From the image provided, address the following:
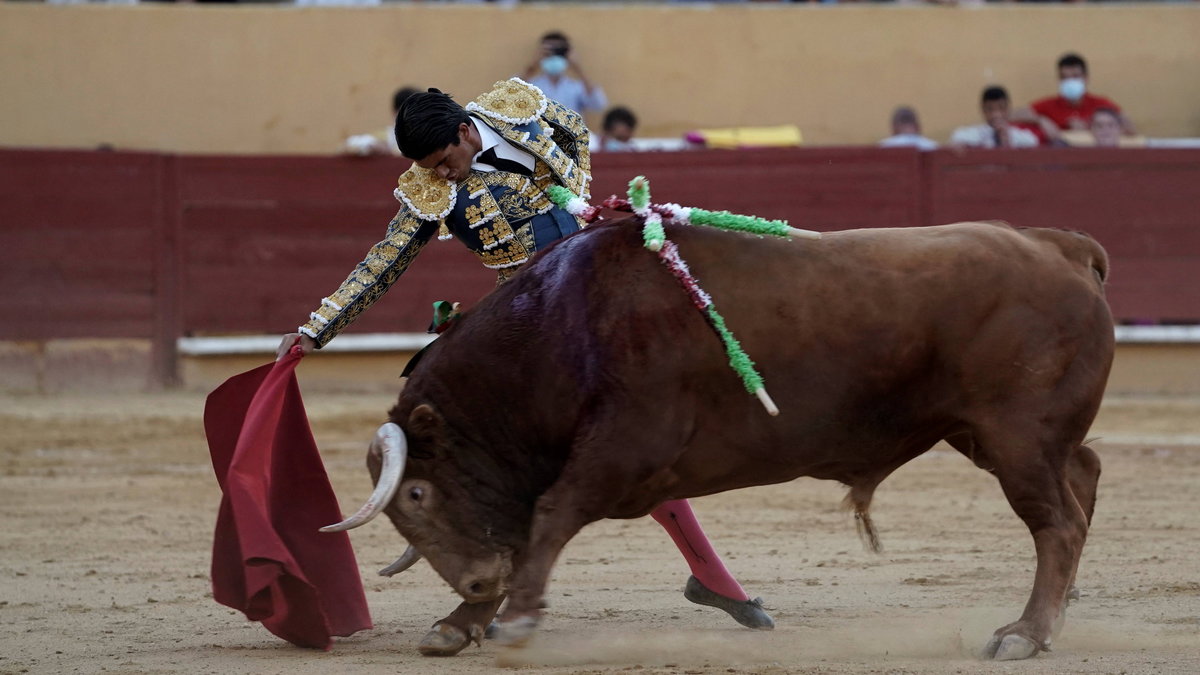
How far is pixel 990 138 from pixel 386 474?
20.7 feet

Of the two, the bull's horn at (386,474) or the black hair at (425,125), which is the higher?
the black hair at (425,125)

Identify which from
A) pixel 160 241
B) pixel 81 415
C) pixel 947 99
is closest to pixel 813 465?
pixel 81 415

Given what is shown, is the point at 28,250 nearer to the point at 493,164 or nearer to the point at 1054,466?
the point at 493,164

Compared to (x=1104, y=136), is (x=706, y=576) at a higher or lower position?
lower

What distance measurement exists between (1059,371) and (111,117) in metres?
7.39

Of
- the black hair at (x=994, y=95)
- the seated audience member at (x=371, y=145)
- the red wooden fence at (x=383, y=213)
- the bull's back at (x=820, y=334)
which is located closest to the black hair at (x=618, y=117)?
the red wooden fence at (x=383, y=213)

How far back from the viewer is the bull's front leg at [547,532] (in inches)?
120

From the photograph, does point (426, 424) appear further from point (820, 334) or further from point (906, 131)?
point (906, 131)

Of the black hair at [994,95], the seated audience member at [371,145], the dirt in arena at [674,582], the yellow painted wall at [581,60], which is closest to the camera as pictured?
the dirt in arena at [674,582]

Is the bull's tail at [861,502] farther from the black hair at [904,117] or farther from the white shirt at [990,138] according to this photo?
the black hair at [904,117]

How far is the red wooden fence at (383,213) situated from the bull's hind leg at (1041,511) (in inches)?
212

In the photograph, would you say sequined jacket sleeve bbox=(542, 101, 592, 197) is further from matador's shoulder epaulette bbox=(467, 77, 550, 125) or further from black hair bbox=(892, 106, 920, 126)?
black hair bbox=(892, 106, 920, 126)

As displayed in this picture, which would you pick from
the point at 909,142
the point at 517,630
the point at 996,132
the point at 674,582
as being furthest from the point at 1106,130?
the point at 517,630

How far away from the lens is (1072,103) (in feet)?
29.7
